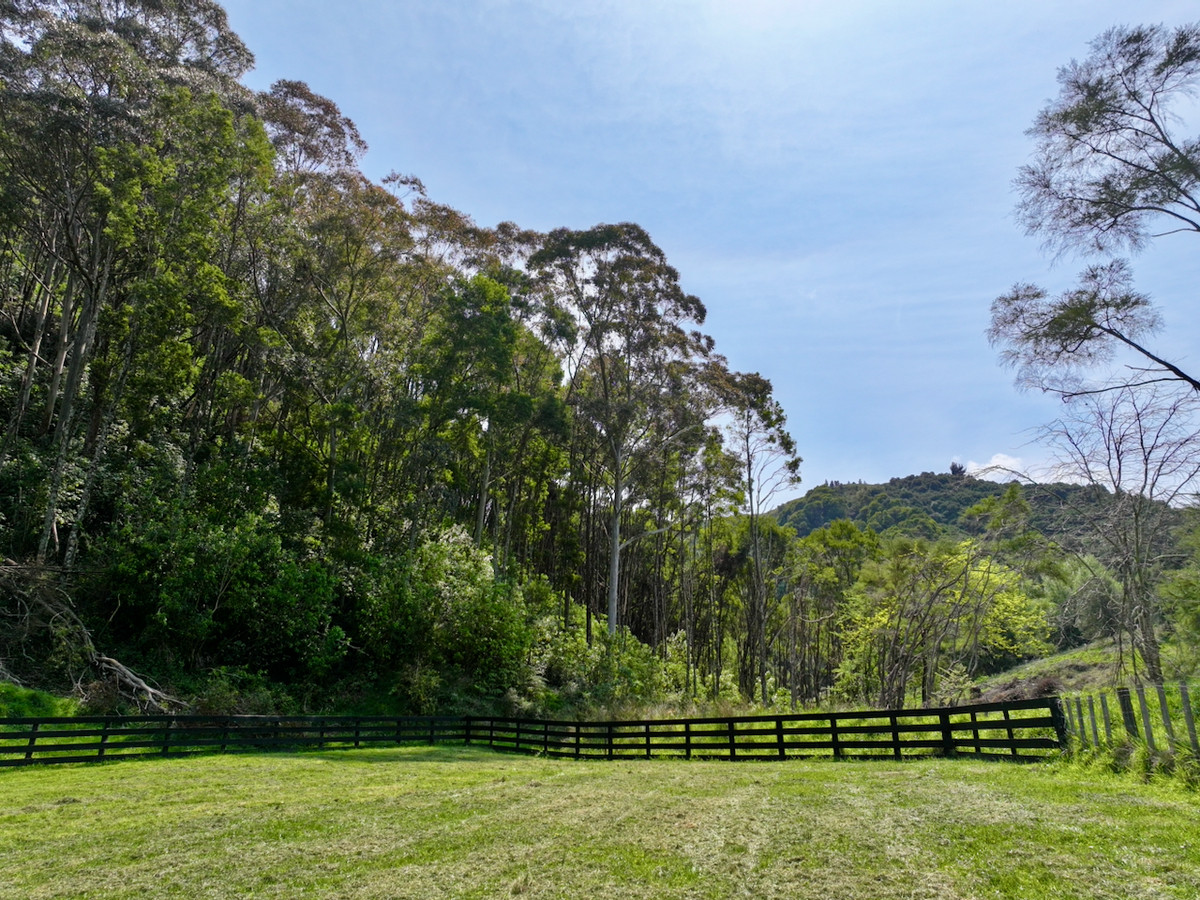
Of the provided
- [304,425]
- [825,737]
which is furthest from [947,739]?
[304,425]

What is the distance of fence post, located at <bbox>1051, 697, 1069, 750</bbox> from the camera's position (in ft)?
34.2

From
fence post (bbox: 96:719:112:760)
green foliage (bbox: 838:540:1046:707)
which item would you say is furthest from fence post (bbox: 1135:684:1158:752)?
fence post (bbox: 96:719:112:760)

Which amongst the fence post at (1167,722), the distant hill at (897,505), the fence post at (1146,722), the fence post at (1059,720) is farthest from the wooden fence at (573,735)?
the distant hill at (897,505)

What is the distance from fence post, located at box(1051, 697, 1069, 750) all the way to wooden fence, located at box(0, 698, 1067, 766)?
0.02 metres

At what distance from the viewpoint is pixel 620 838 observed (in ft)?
22.4

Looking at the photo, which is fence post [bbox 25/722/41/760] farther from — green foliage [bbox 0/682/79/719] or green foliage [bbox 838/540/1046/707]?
green foliage [bbox 838/540/1046/707]

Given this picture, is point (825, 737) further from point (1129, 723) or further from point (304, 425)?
point (304, 425)

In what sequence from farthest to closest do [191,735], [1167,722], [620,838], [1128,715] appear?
[191,735] → [1128,715] → [1167,722] → [620,838]

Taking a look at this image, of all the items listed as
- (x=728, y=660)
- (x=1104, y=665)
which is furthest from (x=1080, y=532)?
(x=728, y=660)

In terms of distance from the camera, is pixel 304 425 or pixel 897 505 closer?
pixel 304 425

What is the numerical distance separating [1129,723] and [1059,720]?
7.83 feet

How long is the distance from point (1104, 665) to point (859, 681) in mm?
20148

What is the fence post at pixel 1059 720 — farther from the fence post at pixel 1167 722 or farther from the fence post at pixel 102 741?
the fence post at pixel 102 741

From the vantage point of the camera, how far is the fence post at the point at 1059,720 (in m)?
10.4
